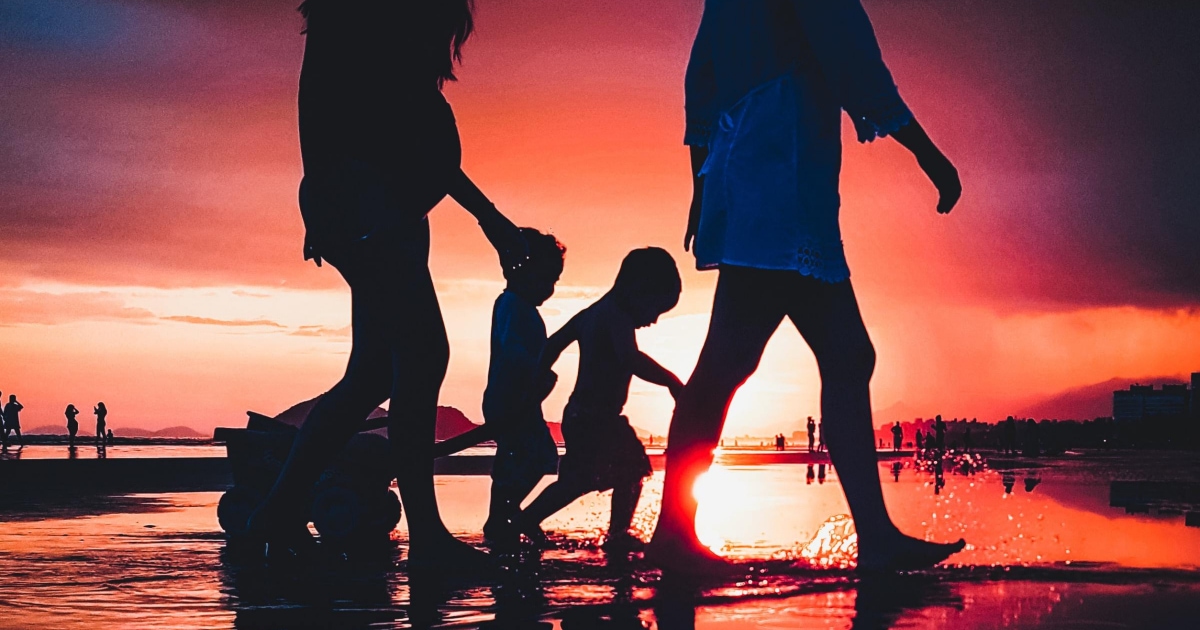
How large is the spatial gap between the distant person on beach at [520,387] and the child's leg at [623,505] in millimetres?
480

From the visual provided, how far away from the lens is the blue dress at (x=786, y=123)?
4.46m

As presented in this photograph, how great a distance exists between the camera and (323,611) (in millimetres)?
3703

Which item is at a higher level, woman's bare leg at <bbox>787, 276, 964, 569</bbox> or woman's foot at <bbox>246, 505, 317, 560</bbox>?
woman's bare leg at <bbox>787, 276, 964, 569</bbox>

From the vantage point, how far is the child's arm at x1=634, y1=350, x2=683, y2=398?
21.2ft

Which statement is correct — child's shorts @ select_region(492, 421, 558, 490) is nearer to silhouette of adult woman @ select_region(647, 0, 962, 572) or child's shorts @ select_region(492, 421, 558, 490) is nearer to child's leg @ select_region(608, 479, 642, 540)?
child's leg @ select_region(608, 479, 642, 540)

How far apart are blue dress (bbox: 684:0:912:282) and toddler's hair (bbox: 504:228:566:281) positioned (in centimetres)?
297

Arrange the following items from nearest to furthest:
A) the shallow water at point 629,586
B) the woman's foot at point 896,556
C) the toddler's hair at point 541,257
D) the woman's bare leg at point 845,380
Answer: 1. the shallow water at point 629,586
2. the woman's foot at point 896,556
3. the woman's bare leg at point 845,380
4. the toddler's hair at point 541,257

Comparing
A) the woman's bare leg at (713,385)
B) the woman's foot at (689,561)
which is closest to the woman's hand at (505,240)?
the woman's bare leg at (713,385)

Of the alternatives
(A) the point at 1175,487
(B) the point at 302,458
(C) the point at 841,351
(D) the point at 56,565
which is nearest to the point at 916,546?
(C) the point at 841,351

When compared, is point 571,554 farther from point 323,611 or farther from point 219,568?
point 323,611

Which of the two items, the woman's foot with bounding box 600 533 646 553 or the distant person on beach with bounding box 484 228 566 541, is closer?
the woman's foot with bounding box 600 533 646 553

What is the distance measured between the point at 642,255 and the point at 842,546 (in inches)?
76.8

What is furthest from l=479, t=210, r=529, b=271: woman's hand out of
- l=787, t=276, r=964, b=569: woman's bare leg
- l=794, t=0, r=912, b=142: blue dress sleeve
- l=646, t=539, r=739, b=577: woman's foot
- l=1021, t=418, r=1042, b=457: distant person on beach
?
l=1021, t=418, r=1042, b=457: distant person on beach

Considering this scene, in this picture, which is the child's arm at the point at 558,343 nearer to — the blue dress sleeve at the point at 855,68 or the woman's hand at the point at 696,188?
the woman's hand at the point at 696,188
